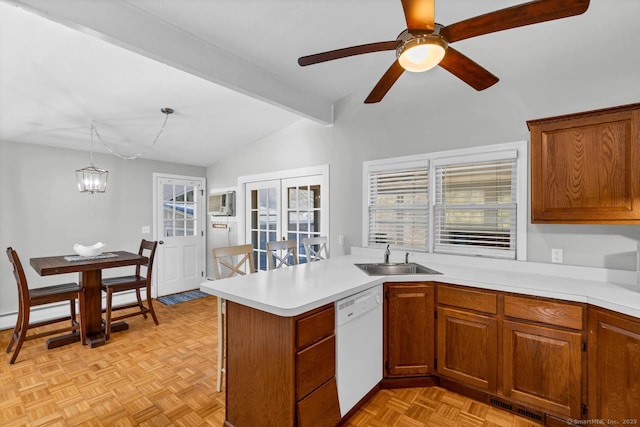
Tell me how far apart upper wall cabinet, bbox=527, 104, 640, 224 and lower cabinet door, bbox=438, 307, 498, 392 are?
0.87 metres

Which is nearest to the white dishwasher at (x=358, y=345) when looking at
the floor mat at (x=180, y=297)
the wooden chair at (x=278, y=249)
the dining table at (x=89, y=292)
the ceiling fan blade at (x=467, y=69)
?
the wooden chair at (x=278, y=249)

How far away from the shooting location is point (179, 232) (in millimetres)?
5070

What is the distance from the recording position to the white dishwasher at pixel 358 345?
1.84 meters

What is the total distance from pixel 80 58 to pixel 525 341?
371 centimetres

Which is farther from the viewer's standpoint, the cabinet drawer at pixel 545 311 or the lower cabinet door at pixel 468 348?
the lower cabinet door at pixel 468 348

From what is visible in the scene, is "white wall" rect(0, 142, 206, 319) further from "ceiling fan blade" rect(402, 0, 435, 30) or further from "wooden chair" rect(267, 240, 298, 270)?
"ceiling fan blade" rect(402, 0, 435, 30)

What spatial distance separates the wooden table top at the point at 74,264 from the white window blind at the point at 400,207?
2759mm

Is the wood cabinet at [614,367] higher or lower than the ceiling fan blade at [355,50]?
lower

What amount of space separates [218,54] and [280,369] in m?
2.41

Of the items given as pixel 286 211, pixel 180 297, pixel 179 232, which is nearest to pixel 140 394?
pixel 286 211

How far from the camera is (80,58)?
2.23 metres

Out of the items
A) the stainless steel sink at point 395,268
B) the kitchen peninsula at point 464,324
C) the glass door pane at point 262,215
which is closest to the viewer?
the kitchen peninsula at point 464,324

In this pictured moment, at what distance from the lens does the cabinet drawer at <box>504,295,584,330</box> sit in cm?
179

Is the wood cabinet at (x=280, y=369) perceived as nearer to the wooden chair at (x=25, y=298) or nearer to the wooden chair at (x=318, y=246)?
the wooden chair at (x=318, y=246)
